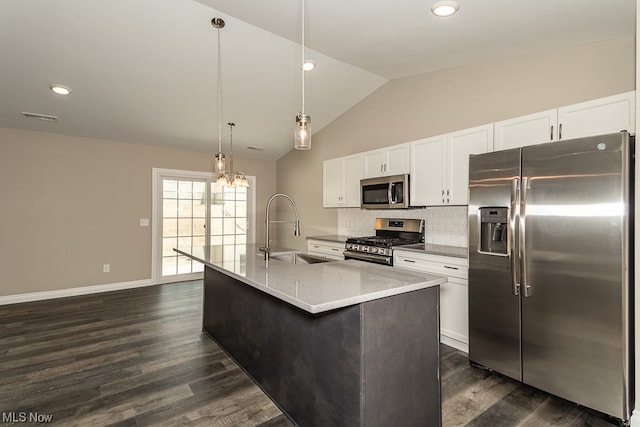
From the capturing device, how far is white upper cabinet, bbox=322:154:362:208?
424cm

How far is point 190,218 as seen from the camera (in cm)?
566

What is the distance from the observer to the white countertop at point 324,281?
4.58 ft

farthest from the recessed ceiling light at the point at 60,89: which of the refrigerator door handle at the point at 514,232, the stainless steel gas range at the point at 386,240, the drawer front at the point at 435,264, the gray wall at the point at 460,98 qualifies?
the refrigerator door handle at the point at 514,232

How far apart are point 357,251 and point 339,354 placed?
7.32 ft

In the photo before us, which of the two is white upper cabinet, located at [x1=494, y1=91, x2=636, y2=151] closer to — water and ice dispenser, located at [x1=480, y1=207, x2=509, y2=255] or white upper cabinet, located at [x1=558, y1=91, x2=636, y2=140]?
white upper cabinet, located at [x1=558, y1=91, x2=636, y2=140]

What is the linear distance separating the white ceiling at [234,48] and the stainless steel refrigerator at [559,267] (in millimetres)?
1023

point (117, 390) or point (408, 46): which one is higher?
point (408, 46)

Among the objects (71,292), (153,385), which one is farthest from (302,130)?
(71,292)

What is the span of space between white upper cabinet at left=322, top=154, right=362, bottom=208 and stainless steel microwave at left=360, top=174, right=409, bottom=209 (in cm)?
21

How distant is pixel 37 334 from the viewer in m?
3.20

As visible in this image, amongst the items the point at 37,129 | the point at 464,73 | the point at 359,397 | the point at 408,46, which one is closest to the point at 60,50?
the point at 37,129

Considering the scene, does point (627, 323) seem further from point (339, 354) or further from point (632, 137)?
point (339, 354)

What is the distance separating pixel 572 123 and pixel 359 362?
7.55 ft

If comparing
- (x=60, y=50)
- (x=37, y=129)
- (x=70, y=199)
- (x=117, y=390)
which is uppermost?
(x=60, y=50)
